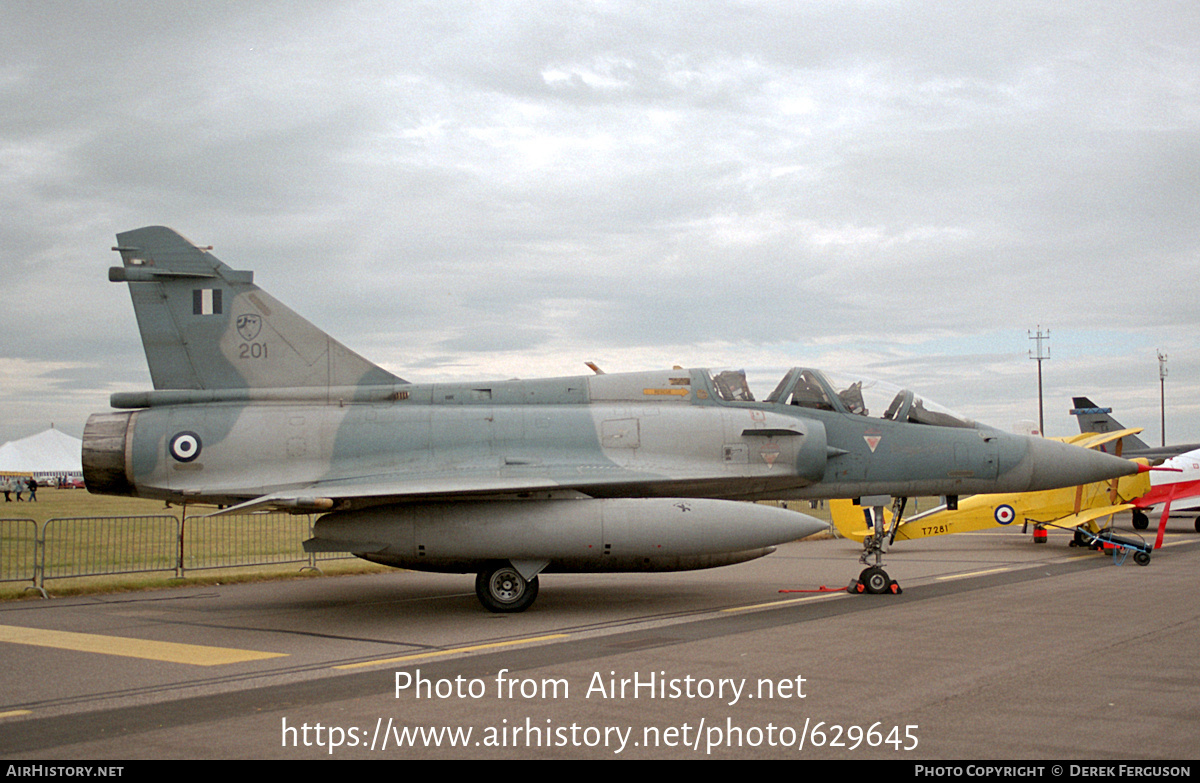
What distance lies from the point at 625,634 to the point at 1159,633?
4.94 meters

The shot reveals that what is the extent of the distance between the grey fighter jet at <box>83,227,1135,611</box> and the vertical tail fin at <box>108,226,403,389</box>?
0.03 metres

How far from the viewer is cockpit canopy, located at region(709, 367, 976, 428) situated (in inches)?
459

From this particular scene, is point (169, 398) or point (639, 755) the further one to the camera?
point (169, 398)

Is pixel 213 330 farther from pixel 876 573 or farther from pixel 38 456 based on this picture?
pixel 38 456

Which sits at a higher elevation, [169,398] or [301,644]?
[169,398]

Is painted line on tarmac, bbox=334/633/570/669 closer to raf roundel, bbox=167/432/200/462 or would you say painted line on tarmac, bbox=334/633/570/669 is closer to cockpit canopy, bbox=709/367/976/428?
cockpit canopy, bbox=709/367/976/428

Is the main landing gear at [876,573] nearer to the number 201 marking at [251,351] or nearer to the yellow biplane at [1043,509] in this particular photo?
the yellow biplane at [1043,509]

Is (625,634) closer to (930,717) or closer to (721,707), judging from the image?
(721,707)

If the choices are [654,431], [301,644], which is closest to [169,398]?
[301,644]

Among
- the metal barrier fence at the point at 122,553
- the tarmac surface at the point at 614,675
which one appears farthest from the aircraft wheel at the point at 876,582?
the metal barrier fence at the point at 122,553

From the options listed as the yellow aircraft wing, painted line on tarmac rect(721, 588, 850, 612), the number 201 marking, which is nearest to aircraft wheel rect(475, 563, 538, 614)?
painted line on tarmac rect(721, 588, 850, 612)

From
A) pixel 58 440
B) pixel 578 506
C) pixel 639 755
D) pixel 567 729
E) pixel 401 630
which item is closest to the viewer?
pixel 639 755

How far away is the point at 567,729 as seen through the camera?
5219mm

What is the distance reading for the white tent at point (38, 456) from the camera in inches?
3155
